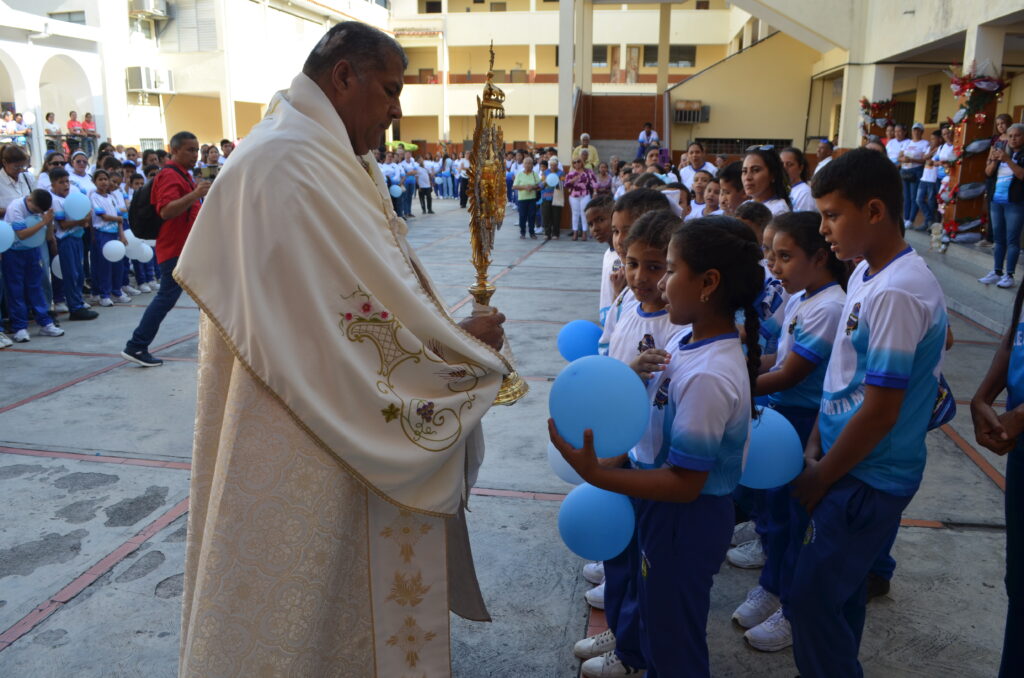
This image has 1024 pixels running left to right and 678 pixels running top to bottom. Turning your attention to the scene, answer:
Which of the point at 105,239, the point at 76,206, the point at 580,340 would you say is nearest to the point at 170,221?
the point at 76,206

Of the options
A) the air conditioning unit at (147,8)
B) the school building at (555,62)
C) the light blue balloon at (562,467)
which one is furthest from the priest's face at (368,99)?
the air conditioning unit at (147,8)

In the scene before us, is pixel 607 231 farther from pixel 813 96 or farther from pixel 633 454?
pixel 813 96

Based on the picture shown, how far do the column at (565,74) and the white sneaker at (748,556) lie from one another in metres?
13.0

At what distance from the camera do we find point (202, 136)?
1245 inches

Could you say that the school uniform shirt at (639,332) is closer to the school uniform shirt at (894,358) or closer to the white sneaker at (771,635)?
the school uniform shirt at (894,358)

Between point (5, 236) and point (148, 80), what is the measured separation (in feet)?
75.7

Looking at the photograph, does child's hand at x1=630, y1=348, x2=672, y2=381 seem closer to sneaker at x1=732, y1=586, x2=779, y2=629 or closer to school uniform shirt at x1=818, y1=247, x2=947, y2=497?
school uniform shirt at x1=818, y1=247, x2=947, y2=497

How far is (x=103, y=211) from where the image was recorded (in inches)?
328

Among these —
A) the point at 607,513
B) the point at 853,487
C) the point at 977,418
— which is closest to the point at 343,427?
the point at 607,513

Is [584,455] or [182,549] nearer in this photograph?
[584,455]

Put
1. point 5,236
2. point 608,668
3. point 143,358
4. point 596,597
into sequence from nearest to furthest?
point 608,668
point 596,597
point 143,358
point 5,236

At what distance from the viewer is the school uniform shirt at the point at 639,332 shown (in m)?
2.42

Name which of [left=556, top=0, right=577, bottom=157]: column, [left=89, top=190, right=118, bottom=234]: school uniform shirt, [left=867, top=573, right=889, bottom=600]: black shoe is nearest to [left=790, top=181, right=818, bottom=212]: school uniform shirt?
[left=867, top=573, right=889, bottom=600]: black shoe

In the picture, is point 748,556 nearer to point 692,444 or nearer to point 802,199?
point 692,444
